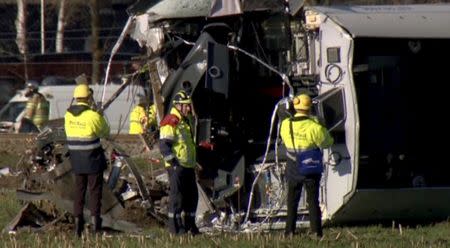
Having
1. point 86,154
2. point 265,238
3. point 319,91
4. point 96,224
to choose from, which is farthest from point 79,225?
point 319,91

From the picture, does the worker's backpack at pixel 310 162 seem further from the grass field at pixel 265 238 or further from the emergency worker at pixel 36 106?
the emergency worker at pixel 36 106

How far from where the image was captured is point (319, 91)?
1454 cm

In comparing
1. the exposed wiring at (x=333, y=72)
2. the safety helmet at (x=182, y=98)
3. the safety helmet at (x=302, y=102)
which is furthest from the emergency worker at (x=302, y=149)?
the safety helmet at (x=182, y=98)

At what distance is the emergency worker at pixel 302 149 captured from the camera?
1389 centimetres

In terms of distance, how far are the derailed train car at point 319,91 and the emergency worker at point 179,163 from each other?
466mm

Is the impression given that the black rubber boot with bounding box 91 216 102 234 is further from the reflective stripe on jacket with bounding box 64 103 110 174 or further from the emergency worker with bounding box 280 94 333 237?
the emergency worker with bounding box 280 94 333 237

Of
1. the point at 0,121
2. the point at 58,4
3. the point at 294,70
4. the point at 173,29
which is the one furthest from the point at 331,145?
the point at 58,4

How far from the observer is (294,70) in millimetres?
15117

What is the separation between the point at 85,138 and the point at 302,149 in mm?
2324

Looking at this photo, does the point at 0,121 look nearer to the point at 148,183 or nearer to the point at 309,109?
the point at 148,183

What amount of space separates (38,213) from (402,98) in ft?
13.6

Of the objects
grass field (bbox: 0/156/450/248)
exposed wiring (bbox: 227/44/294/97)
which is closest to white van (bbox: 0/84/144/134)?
exposed wiring (bbox: 227/44/294/97)

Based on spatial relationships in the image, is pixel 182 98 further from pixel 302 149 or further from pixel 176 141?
pixel 302 149

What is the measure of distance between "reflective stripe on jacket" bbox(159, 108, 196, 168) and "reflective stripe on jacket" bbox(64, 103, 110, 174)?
63 cm
